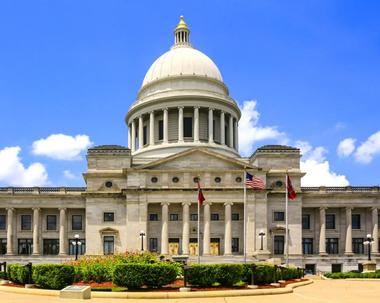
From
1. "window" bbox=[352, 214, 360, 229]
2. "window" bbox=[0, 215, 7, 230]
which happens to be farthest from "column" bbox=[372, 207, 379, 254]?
"window" bbox=[0, 215, 7, 230]

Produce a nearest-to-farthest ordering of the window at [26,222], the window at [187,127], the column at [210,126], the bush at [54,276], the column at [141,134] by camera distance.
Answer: the bush at [54,276]
the window at [26,222]
the column at [210,126]
the window at [187,127]
the column at [141,134]

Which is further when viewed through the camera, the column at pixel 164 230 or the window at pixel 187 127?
the window at pixel 187 127

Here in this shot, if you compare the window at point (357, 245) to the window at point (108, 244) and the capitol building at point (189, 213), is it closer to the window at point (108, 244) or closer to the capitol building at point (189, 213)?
the capitol building at point (189, 213)

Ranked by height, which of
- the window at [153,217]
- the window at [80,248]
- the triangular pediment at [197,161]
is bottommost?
the window at [80,248]

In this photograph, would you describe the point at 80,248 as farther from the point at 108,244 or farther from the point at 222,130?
the point at 222,130

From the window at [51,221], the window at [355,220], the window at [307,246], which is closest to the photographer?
the window at [307,246]

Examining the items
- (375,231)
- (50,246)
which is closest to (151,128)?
(50,246)

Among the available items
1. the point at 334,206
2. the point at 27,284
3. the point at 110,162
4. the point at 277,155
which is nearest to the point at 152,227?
the point at 110,162

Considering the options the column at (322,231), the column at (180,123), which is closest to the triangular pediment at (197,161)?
the column at (180,123)

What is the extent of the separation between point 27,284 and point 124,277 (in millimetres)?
6953

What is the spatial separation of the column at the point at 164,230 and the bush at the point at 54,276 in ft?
138

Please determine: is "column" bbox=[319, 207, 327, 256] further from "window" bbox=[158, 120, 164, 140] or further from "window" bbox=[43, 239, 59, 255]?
"window" bbox=[43, 239, 59, 255]

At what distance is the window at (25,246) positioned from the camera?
265ft

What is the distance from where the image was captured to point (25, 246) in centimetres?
8081
